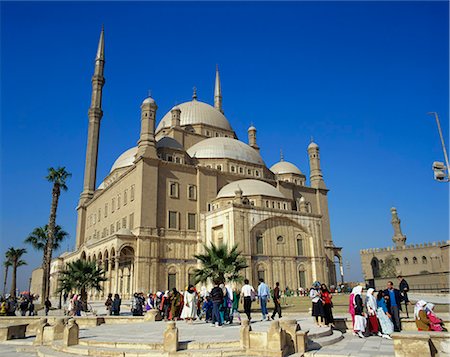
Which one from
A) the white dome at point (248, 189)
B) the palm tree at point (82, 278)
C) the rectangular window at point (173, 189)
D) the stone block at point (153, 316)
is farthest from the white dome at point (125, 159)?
the stone block at point (153, 316)

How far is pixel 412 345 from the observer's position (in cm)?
631

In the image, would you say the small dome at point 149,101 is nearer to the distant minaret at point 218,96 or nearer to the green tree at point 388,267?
the distant minaret at point 218,96

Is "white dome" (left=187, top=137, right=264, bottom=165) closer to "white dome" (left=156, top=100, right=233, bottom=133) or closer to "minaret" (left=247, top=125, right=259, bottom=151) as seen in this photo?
"white dome" (left=156, top=100, right=233, bottom=133)

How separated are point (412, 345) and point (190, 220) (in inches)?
1179

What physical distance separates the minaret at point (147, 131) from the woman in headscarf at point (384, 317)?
26.9 metres

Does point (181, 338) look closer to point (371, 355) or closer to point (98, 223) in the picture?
point (371, 355)

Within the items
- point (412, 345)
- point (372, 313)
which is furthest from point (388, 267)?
point (412, 345)

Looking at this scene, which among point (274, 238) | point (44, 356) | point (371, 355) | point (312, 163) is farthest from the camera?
point (312, 163)

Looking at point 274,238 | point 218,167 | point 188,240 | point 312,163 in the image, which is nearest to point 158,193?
point 188,240

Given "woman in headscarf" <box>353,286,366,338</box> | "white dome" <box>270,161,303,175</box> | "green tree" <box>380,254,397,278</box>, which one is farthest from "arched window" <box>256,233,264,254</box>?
"green tree" <box>380,254,397,278</box>

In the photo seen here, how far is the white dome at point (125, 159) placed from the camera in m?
42.7

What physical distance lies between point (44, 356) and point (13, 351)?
80.3 inches

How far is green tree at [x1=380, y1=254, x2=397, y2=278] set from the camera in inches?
2074

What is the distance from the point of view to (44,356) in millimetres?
8641
